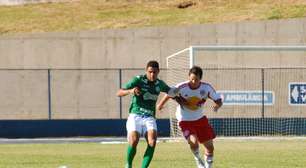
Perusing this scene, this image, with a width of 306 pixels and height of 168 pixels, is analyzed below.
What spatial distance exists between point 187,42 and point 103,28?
425 centimetres

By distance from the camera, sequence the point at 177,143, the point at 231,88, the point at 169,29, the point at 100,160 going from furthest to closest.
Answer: the point at 169,29 → the point at 231,88 → the point at 177,143 → the point at 100,160

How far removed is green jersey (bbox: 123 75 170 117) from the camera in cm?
1508

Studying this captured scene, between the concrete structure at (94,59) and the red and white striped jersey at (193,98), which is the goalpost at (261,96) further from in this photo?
the red and white striped jersey at (193,98)

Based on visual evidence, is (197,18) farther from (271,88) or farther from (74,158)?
(74,158)

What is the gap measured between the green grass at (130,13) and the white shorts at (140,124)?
1076 inches

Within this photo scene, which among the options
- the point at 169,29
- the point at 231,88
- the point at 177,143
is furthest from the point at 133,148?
the point at 169,29

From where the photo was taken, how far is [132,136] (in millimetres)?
15000

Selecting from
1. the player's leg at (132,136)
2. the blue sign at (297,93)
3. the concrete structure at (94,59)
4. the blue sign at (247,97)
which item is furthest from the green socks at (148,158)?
the concrete structure at (94,59)

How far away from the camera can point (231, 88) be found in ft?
127

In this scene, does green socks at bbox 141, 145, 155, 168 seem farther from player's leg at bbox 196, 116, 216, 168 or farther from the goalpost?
the goalpost

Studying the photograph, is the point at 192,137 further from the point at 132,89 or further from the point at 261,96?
the point at 261,96

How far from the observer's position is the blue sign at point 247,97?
37219mm

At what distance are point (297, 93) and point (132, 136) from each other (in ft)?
79.0

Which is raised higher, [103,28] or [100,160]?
[103,28]
